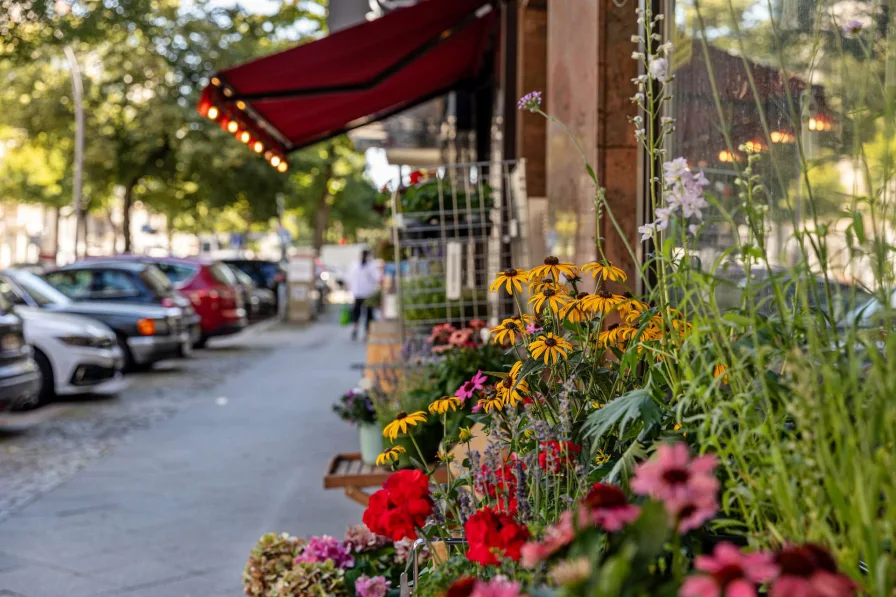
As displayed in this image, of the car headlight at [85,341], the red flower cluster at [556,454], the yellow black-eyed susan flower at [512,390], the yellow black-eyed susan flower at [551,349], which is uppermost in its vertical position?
the yellow black-eyed susan flower at [551,349]

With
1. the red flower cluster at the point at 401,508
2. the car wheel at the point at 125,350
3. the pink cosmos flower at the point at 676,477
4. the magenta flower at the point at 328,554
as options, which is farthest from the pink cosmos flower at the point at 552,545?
the car wheel at the point at 125,350


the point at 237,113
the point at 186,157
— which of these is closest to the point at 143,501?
the point at 237,113

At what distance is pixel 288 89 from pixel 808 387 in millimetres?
7158

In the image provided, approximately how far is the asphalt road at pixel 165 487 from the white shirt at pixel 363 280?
7296 millimetres

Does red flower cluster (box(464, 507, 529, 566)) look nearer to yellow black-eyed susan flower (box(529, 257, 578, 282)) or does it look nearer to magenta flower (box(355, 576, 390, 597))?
yellow black-eyed susan flower (box(529, 257, 578, 282))

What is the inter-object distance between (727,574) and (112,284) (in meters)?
16.2

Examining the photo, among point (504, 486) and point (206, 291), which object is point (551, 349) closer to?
point (504, 486)

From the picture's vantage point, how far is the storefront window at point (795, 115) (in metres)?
2.32

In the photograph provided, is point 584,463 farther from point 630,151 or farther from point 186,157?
point 186,157

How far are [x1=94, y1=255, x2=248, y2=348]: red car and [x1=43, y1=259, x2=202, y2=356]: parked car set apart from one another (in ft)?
10.3

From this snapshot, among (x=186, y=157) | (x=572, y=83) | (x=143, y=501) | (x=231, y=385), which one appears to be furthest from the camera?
(x=186, y=157)

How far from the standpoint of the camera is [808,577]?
1.41 meters

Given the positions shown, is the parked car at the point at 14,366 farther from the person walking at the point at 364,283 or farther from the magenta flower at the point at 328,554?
the person walking at the point at 364,283

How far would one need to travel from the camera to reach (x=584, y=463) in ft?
8.14
